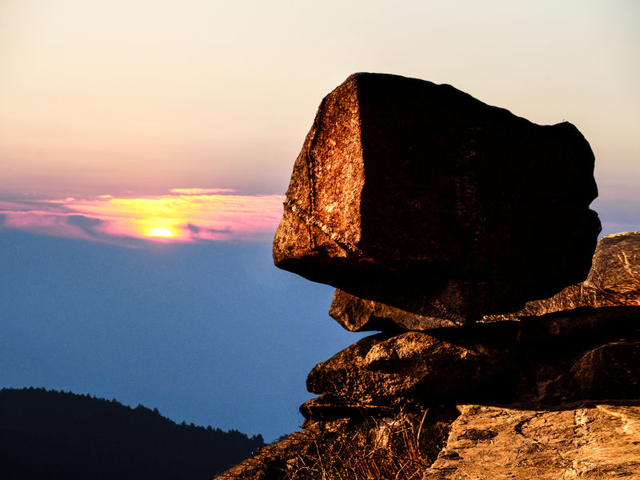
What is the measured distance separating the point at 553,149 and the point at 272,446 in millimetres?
4917

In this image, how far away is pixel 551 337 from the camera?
6.23 metres

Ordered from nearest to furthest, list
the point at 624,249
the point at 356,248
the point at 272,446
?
the point at 356,248 < the point at 272,446 < the point at 624,249

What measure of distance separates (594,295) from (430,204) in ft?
12.2

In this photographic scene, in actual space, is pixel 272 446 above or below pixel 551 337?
below

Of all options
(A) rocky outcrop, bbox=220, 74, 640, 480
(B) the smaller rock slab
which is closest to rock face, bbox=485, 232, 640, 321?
(A) rocky outcrop, bbox=220, 74, 640, 480

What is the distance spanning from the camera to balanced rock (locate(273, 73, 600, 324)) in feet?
17.6

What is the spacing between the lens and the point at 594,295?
7832mm

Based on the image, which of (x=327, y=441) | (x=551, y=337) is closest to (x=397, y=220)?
(x=551, y=337)

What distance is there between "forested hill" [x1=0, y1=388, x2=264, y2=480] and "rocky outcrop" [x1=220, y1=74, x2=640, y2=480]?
42.6 metres

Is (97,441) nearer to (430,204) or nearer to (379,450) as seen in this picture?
(379,450)

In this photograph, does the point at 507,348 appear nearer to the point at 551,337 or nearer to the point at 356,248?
the point at 551,337

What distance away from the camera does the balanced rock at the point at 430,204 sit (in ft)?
17.6

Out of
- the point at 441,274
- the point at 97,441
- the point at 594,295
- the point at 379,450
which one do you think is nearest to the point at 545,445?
the point at 441,274

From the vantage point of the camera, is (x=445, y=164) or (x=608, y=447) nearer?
(x=608, y=447)
